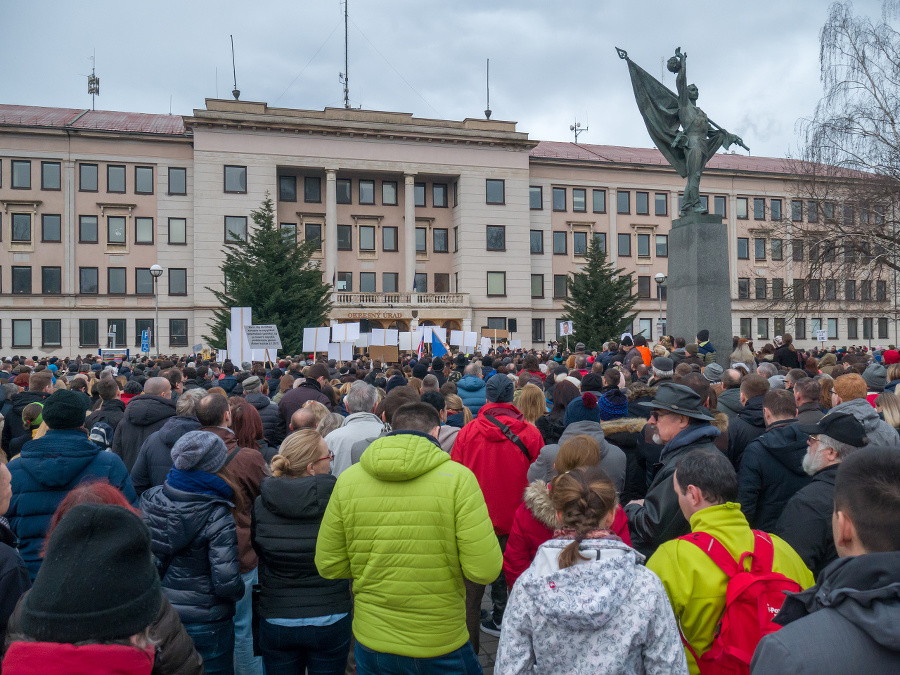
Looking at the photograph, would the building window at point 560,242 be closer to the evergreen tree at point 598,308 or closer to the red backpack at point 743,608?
the evergreen tree at point 598,308

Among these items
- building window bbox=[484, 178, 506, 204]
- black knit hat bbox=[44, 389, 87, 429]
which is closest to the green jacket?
black knit hat bbox=[44, 389, 87, 429]

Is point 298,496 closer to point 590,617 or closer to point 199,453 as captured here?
point 199,453

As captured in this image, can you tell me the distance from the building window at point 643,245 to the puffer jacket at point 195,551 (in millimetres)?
57082

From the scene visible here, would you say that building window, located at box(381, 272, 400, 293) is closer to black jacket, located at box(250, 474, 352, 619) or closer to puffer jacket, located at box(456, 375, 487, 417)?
puffer jacket, located at box(456, 375, 487, 417)

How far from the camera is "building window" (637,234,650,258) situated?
57562 millimetres

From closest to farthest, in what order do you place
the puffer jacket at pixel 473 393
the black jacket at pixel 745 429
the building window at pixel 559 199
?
the black jacket at pixel 745 429 → the puffer jacket at pixel 473 393 → the building window at pixel 559 199

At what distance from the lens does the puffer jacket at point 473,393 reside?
8.70 m

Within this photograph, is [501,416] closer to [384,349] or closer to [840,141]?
[384,349]

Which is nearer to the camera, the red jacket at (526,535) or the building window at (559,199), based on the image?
the red jacket at (526,535)

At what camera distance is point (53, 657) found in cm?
173

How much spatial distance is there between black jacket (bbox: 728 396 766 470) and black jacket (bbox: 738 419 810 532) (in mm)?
1264

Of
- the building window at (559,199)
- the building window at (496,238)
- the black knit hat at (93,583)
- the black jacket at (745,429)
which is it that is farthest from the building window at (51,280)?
the black knit hat at (93,583)

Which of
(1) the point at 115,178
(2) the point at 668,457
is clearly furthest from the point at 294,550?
(1) the point at 115,178

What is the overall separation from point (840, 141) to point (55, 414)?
23108 mm
